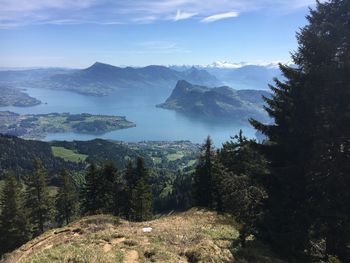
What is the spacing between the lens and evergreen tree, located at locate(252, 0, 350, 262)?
1753cm

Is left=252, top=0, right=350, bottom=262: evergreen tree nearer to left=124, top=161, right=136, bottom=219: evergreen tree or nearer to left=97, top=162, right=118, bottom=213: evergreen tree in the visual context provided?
left=124, top=161, right=136, bottom=219: evergreen tree

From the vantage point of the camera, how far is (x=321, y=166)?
1811 cm

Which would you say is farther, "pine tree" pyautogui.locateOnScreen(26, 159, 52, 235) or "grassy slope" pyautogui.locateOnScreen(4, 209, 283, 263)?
"pine tree" pyautogui.locateOnScreen(26, 159, 52, 235)

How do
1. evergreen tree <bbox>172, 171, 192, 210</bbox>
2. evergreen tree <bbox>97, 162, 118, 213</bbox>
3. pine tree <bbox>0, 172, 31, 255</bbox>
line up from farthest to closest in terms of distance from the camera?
evergreen tree <bbox>172, 171, 192, 210</bbox> < evergreen tree <bbox>97, 162, 118, 213</bbox> < pine tree <bbox>0, 172, 31, 255</bbox>

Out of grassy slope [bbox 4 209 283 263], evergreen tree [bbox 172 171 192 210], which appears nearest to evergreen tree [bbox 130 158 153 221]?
grassy slope [bbox 4 209 283 263]

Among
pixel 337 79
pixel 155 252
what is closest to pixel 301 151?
pixel 337 79

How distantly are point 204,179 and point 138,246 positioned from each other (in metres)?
32.7

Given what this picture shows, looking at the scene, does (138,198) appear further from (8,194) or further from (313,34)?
(313,34)

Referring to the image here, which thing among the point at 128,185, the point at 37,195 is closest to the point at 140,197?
the point at 128,185

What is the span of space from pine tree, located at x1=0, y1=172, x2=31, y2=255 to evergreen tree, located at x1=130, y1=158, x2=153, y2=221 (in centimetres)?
1606

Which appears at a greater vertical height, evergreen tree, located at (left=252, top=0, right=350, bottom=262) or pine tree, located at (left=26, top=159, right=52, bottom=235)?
evergreen tree, located at (left=252, top=0, right=350, bottom=262)

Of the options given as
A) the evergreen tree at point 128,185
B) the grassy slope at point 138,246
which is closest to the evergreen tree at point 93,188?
the evergreen tree at point 128,185

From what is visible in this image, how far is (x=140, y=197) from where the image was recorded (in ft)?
181

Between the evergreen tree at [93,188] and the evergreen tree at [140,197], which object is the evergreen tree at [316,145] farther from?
the evergreen tree at [93,188]
